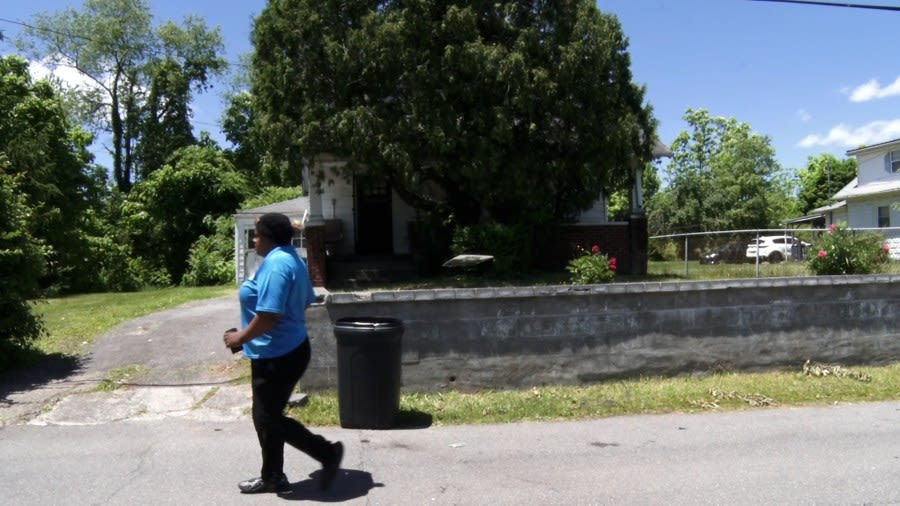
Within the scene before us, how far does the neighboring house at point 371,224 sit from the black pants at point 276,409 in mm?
11230

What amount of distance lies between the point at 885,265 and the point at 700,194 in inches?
1133

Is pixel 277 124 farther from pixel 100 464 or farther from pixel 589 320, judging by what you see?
pixel 100 464

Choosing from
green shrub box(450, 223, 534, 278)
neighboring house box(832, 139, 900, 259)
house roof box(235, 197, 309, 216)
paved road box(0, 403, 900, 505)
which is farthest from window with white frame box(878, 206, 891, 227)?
paved road box(0, 403, 900, 505)

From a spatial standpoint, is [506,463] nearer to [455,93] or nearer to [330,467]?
[330,467]

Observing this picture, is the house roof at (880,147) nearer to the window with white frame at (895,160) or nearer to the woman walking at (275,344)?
the window with white frame at (895,160)

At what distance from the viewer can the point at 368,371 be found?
20.7 ft

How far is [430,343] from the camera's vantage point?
7.74 m

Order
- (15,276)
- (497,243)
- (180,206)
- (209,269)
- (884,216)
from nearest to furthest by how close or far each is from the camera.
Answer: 1. (15,276)
2. (497,243)
3. (209,269)
4. (180,206)
5. (884,216)

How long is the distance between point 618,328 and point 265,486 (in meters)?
4.86

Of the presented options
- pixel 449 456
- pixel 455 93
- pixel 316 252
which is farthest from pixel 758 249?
pixel 449 456

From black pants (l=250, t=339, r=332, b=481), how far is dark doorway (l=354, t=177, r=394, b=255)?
46.0ft

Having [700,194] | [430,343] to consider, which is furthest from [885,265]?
[700,194]

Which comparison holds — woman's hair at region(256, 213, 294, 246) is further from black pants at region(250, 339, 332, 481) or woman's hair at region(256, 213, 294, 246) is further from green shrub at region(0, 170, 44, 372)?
green shrub at region(0, 170, 44, 372)

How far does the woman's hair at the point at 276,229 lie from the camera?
15.2ft
